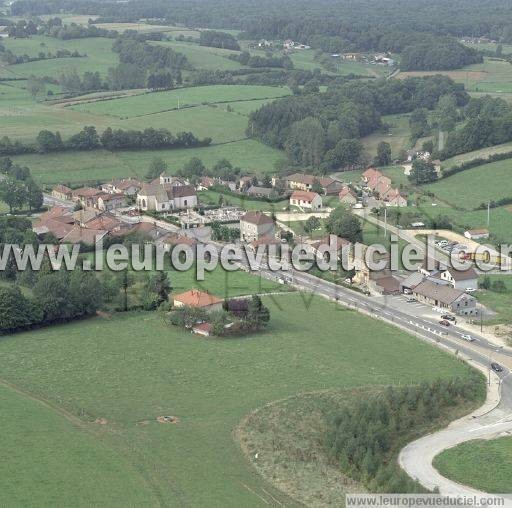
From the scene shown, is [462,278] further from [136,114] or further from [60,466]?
[136,114]

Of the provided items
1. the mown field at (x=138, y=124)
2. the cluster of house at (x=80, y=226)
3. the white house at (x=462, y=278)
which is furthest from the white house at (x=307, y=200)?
the white house at (x=462, y=278)

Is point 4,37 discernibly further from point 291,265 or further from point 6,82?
point 291,265

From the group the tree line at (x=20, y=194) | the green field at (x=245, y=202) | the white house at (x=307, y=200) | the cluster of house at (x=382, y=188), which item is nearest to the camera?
the tree line at (x=20, y=194)

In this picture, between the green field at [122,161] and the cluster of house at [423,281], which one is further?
the green field at [122,161]

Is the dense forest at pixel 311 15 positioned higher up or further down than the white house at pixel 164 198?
higher up

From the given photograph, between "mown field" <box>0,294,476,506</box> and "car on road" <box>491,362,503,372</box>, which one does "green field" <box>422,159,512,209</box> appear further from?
"car on road" <box>491,362,503,372</box>

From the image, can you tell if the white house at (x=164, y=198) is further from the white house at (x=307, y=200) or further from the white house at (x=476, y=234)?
the white house at (x=476, y=234)

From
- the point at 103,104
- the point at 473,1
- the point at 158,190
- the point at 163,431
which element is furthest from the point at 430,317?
the point at 473,1
